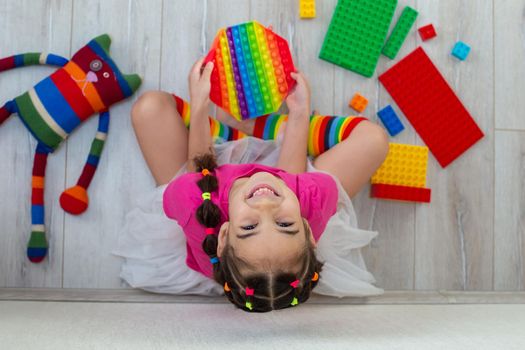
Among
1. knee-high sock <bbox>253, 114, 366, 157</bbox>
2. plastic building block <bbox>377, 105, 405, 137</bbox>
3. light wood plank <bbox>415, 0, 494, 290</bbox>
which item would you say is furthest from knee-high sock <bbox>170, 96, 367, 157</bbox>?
light wood plank <bbox>415, 0, 494, 290</bbox>

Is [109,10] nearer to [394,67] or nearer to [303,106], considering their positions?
[303,106]

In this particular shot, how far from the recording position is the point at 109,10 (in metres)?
1.17

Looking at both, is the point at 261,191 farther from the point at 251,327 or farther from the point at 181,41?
the point at 181,41

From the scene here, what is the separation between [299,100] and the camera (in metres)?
1.11

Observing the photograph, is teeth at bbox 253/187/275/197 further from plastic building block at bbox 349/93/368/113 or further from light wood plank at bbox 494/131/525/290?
light wood plank at bbox 494/131/525/290

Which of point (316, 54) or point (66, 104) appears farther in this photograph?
point (316, 54)

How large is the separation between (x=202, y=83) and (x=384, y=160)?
1.41 ft

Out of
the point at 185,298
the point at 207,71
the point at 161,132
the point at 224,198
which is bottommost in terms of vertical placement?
the point at 185,298

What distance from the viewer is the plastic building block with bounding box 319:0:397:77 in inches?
47.1

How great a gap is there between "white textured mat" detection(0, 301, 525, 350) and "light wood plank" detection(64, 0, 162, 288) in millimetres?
163

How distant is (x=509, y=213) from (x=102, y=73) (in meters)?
0.99

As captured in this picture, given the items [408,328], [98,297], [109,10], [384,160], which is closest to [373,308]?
[408,328]

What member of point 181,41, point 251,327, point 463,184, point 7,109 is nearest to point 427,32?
point 463,184

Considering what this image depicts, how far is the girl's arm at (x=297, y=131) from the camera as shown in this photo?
3.54ft
